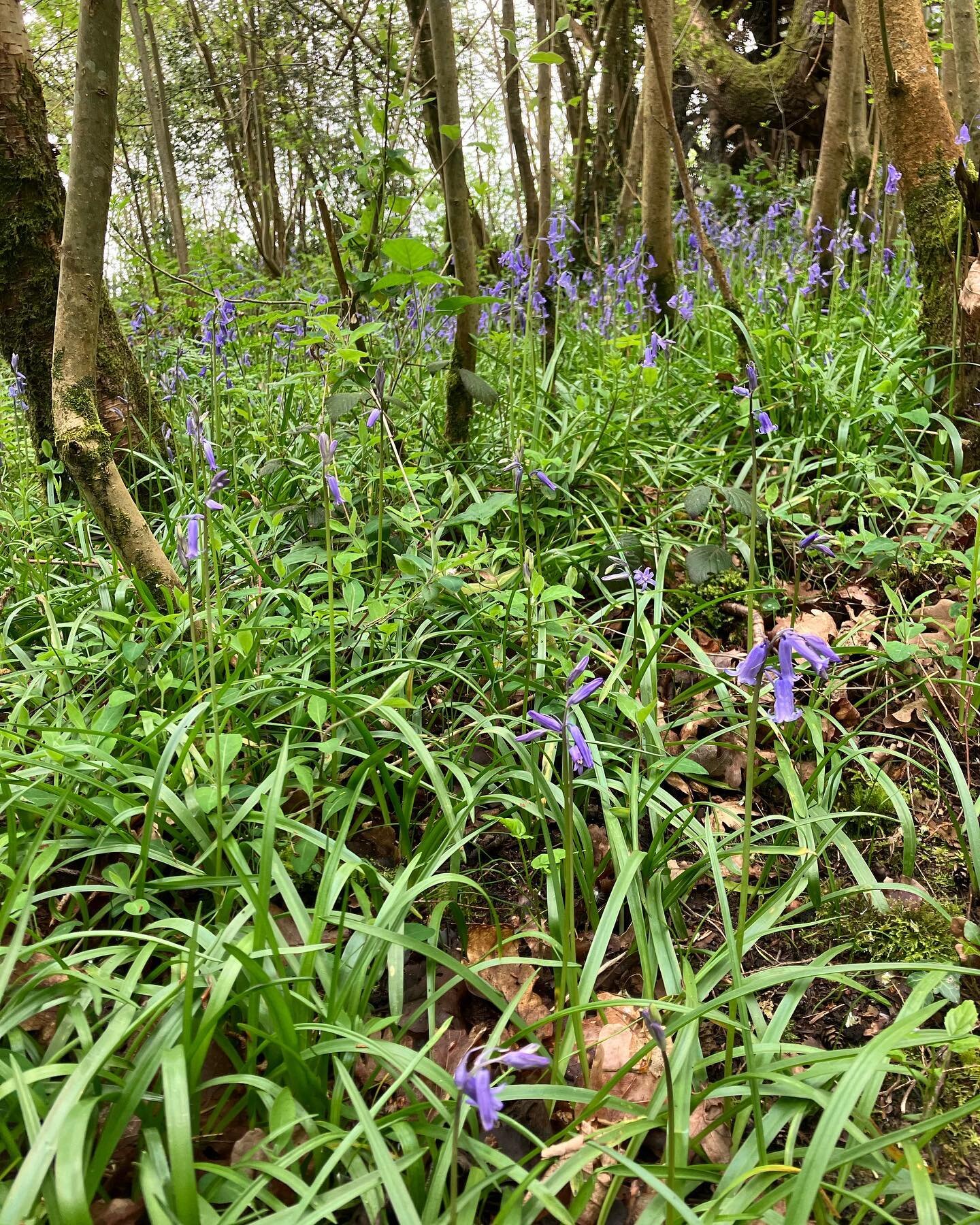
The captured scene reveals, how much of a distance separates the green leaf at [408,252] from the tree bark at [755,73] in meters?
9.44

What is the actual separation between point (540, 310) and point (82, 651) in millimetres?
2655

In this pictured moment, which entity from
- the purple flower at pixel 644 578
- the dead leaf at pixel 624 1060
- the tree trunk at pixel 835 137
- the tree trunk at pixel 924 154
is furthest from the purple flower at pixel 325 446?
the tree trunk at pixel 835 137

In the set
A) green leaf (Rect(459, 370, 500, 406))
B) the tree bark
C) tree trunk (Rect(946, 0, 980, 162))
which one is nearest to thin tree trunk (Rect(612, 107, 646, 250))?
tree trunk (Rect(946, 0, 980, 162))

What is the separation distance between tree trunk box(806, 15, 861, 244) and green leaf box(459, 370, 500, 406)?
289cm

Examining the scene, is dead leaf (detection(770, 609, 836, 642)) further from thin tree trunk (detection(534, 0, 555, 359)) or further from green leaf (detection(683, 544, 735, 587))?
thin tree trunk (detection(534, 0, 555, 359))

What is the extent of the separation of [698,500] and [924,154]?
1.93m

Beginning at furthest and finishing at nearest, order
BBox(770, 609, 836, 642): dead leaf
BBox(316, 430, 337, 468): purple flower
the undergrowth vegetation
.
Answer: BBox(770, 609, 836, 642): dead leaf
BBox(316, 430, 337, 468): purple flower
the undergrowth vegetation

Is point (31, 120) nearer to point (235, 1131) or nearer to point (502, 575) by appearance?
point (502, 575)

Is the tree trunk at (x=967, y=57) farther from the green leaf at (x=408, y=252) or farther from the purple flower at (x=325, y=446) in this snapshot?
the purple flower at (x=325, y=446)

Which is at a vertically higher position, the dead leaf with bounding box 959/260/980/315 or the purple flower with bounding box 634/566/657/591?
the dead leaf with bounding box 959/260/980/315

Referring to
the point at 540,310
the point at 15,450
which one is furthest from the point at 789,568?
the point at 15,450

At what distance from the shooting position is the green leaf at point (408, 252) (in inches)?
94.3

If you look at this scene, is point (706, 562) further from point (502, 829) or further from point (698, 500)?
point (502, 829)

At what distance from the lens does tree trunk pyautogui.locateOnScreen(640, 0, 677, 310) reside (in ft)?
14.3
